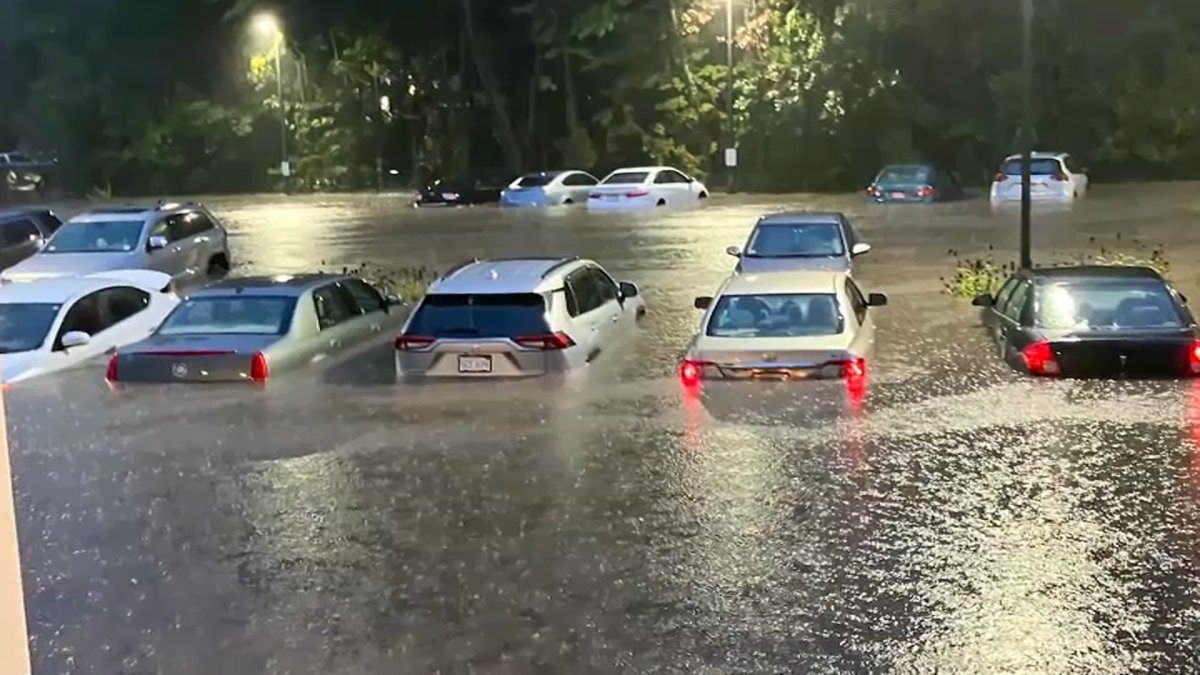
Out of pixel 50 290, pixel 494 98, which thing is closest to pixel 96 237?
pixel 50 290

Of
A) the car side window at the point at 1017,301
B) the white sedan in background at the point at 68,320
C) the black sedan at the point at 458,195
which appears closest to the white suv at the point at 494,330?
the white sedan in background at the point at 68,320

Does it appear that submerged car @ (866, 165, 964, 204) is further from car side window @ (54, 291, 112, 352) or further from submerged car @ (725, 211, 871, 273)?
car side window @ (54, 291, 112, 352)

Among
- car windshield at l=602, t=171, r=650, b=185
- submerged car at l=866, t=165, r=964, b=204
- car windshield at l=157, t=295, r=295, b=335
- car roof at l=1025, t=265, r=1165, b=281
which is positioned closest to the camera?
car roof at l=1025, t=265, r=1165, b=281

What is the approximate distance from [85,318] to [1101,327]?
1139 centimetres

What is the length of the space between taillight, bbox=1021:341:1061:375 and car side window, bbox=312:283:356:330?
797 cm

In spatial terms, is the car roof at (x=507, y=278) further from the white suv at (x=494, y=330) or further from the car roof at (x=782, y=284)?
the car roof at (x=782, y=284)

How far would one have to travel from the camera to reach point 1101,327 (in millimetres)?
14734

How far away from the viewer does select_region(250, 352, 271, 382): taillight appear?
1600 centimetres

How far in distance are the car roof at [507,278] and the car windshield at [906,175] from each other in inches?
1135

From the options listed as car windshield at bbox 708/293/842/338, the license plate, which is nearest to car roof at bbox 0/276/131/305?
the license plate

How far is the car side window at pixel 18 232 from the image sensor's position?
89.4 ft

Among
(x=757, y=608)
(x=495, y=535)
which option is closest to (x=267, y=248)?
(x=495, y=535)

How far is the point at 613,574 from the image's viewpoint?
9.09 meters

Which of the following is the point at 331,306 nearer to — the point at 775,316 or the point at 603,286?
the point at 603,286
